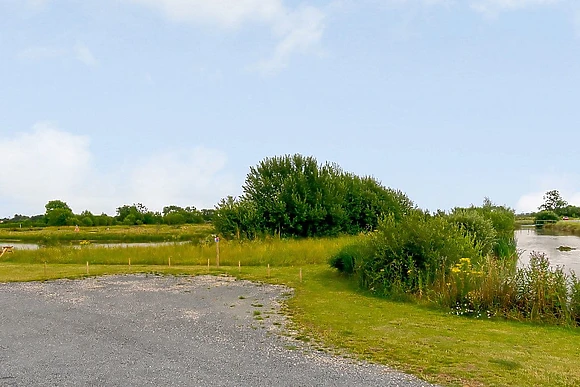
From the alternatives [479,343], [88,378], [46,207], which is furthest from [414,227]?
[46,207]

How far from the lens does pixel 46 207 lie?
347ft

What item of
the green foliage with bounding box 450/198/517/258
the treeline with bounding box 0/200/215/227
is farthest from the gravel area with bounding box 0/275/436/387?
the treeline with bounding box 0/200/215/227

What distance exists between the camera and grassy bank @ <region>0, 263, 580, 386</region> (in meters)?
5.62

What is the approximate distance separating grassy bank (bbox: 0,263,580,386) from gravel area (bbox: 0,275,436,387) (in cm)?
48

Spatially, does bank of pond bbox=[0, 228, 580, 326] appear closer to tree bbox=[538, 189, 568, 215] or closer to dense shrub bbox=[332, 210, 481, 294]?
dense shrub bbox=[332, 210, 481, 294]

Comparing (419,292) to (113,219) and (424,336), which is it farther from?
(113,219)

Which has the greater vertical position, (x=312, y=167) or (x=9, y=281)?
(x=312, y=167)

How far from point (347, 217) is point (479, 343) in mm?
24995

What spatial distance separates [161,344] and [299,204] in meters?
23.0

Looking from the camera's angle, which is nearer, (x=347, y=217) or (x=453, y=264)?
(x=453, y=264)

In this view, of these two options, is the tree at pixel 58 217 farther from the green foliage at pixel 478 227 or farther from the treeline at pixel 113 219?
the green foliage at pixel 478 227

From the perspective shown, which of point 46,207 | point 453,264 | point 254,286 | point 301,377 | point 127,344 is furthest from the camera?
point 46,207

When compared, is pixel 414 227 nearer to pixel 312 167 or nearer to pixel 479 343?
pixel 479 343

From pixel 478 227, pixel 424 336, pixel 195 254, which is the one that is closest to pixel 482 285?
pixel 424 336
